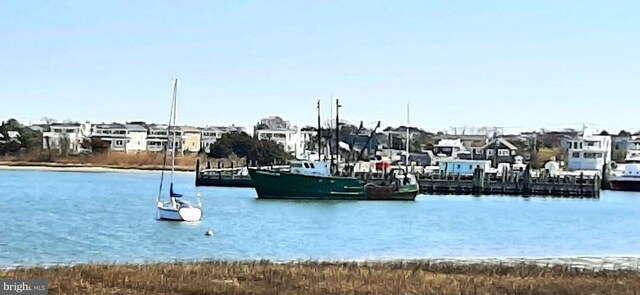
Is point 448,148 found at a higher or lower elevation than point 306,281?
higher

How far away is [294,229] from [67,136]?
110 metres

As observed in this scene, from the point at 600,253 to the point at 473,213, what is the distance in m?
31.1

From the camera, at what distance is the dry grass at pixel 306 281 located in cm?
1465

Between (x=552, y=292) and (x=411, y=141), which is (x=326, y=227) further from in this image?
(x=411, y=141)

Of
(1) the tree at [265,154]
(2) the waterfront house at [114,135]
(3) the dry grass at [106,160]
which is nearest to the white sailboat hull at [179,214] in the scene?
(1) the tree at [265,154]

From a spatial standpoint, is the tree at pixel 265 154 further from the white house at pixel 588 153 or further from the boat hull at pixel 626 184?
the boat hull at pixel 626 184

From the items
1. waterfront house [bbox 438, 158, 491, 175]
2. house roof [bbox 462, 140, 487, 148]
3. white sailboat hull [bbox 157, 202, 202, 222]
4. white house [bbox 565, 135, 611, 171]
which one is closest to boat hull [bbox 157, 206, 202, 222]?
white sailboat hull [bbox 157, 202, 202, 222]

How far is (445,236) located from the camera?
4744cm

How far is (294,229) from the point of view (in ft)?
163

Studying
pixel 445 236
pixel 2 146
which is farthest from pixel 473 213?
pixel 2 146

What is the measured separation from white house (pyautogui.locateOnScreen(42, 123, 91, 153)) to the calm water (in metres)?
65.1

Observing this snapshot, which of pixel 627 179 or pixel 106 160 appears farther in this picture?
pixel 106 160

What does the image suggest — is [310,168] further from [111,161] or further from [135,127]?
[135,127]

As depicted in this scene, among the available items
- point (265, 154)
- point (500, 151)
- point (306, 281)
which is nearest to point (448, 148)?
point (500, 151)
